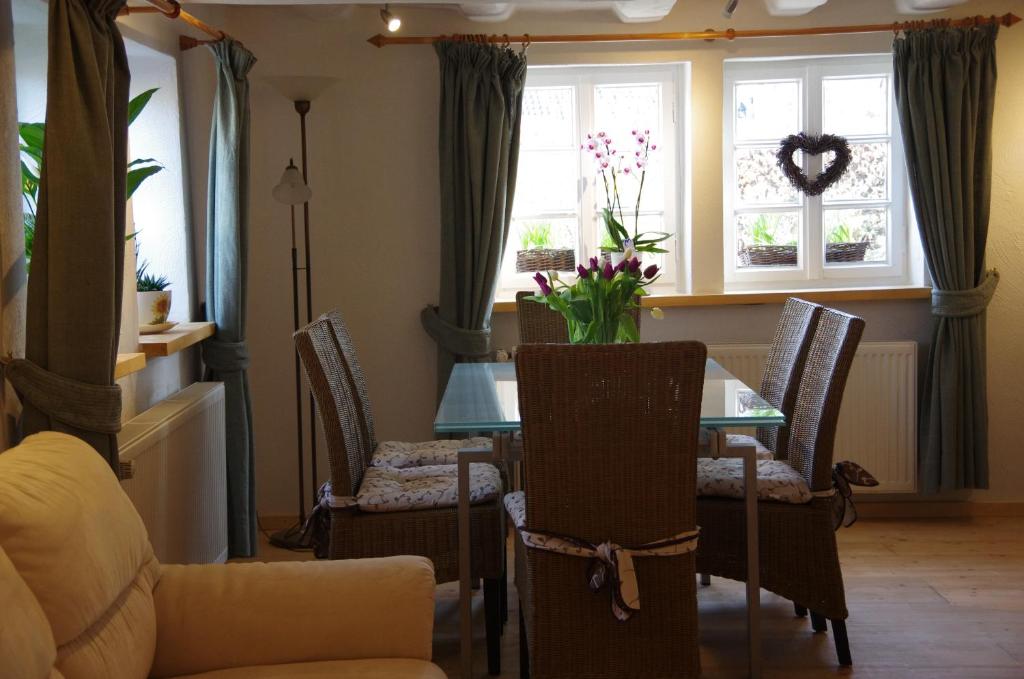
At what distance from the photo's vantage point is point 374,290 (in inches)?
189

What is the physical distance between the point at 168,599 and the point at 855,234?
12.2ft

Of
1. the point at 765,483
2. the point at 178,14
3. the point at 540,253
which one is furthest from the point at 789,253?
the point at 178,14

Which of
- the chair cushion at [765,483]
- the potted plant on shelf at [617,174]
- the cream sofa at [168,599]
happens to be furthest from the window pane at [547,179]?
the cream sofa at [168,599]

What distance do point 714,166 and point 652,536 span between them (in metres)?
2.52

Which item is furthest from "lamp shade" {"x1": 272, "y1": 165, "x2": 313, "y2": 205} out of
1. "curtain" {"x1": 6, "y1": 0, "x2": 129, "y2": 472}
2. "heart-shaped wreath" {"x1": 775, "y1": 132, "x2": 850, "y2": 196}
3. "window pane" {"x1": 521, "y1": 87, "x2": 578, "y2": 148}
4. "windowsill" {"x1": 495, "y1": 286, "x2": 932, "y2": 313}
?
"heart-shaped wreath" {"x1": 775, "y1": 132, "x2": 850, "y2": 196}

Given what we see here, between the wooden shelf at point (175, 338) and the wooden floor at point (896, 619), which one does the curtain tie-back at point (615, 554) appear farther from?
the wooden shelf at point (175, 338)

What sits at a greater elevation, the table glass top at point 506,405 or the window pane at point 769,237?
the window pane at point 769,237

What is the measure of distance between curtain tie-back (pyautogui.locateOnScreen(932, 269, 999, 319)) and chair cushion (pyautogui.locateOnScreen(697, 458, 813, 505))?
1.69 meters

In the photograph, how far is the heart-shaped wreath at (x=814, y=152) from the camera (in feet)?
16.1

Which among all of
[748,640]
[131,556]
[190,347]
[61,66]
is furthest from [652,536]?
[190,347]

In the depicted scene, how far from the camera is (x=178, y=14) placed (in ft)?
11.3

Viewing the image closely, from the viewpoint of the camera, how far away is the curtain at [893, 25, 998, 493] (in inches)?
180

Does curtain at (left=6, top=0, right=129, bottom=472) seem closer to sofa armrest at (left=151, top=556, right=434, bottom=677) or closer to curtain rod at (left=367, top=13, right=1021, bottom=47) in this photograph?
sofa armrest at (left=151, top=556, right=434, bottom=677)

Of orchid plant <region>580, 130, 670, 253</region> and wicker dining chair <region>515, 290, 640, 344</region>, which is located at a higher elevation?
orchid plant <region>580, 130, 670, 253</region>
